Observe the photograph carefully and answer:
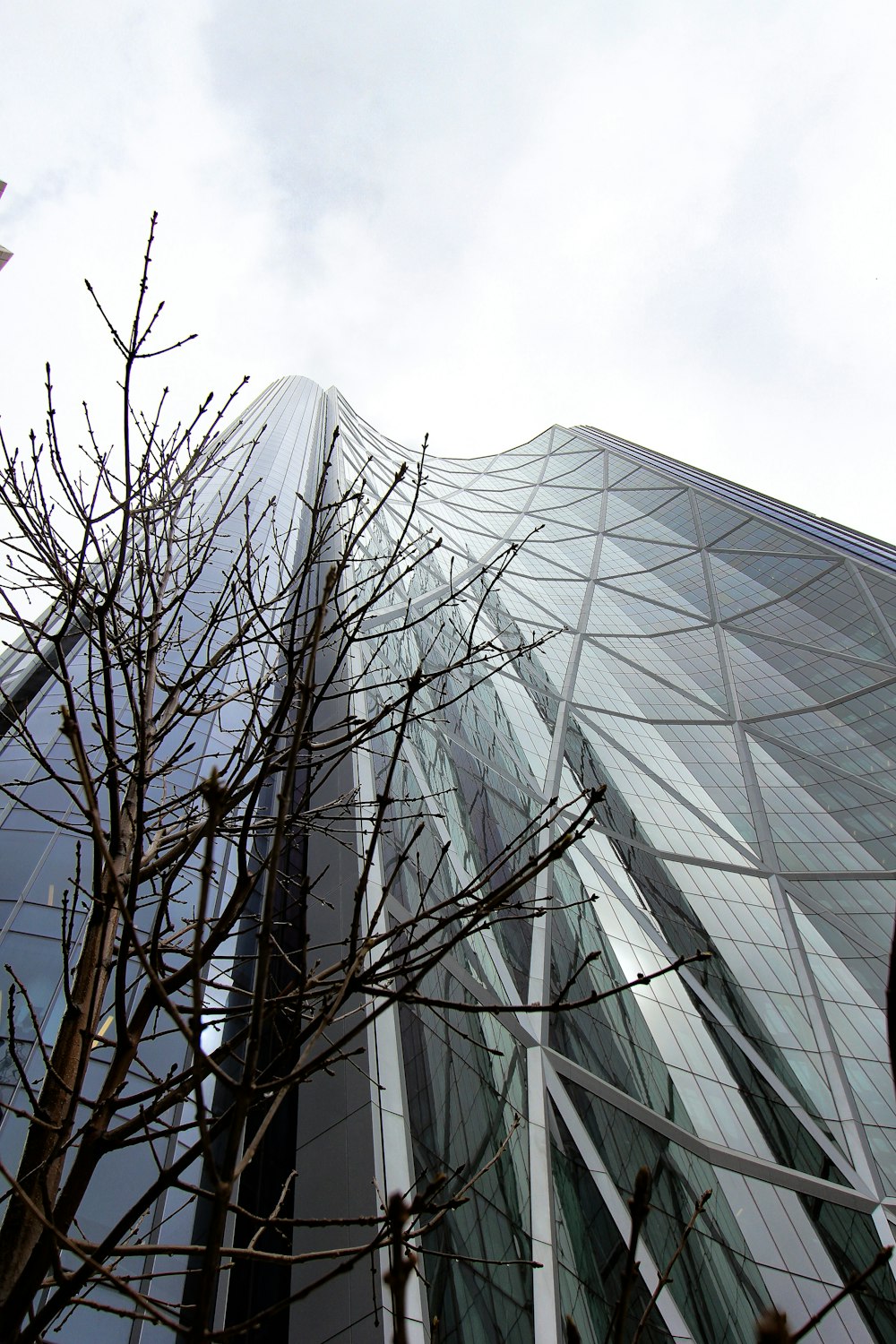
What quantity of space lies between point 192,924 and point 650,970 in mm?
11581

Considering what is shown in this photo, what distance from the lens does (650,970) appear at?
12977 mm

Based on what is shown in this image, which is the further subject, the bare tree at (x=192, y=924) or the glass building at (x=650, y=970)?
the glass building at (x=650, y=970)

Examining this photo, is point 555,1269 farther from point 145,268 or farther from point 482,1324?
point 145,268

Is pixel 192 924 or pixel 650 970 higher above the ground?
pixel 650 970

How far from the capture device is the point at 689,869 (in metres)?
17.0

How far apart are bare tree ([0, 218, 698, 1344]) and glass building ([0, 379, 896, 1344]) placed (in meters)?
0.48

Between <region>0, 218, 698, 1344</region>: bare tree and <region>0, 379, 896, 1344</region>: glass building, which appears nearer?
<region>0, 218, 698, 1344</region>: bare tree

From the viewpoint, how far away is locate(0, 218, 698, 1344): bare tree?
2.41m

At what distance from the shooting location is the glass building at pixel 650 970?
748cm

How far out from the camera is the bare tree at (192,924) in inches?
94.8

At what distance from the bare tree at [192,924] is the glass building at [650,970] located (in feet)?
1.58

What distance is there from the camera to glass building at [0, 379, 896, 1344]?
7.48 meters

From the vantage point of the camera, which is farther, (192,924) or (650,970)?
(650,970)

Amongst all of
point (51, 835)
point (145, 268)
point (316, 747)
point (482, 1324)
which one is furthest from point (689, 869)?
point (145, 268)
